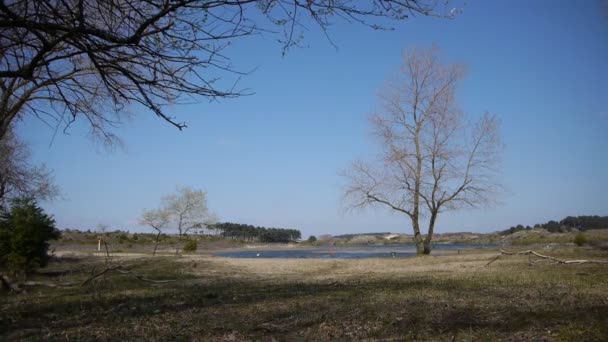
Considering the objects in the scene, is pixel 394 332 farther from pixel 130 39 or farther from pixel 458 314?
pixel 130 39

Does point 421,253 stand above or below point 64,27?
below

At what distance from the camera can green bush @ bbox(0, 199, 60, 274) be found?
17.1 metres

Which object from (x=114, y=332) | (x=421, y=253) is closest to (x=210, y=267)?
(x=421, y=253)

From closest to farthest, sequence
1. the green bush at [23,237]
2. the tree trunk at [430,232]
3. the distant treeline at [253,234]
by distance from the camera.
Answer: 1. the green bush at [23,237]
2. the tree trunk at [430,232]
3. the distant treeline at [253,234]

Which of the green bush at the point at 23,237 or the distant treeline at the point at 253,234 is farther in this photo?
the distant treeline at the point at 253,234

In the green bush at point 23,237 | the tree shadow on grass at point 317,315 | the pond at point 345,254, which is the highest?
the green bush at point 23,237

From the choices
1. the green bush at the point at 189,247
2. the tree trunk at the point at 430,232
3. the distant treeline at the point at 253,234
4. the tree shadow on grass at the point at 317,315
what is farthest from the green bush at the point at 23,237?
the distant treeline at the point at 253,234

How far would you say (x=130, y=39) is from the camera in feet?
13.6

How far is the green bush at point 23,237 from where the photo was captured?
1709cm

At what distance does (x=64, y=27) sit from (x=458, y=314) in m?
5.97

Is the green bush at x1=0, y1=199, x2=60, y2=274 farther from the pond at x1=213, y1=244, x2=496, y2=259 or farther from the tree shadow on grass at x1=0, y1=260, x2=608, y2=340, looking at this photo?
the pond at x1=213, y1=244, x2=496, y2=259

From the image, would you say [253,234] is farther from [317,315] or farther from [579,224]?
[317,315]

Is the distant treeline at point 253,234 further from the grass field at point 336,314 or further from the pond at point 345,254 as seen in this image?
the grass field at point 336,314

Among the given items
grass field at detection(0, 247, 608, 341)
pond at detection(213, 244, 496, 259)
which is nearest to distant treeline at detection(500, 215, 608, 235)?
pond at detection(213, 244, 496, 259)
